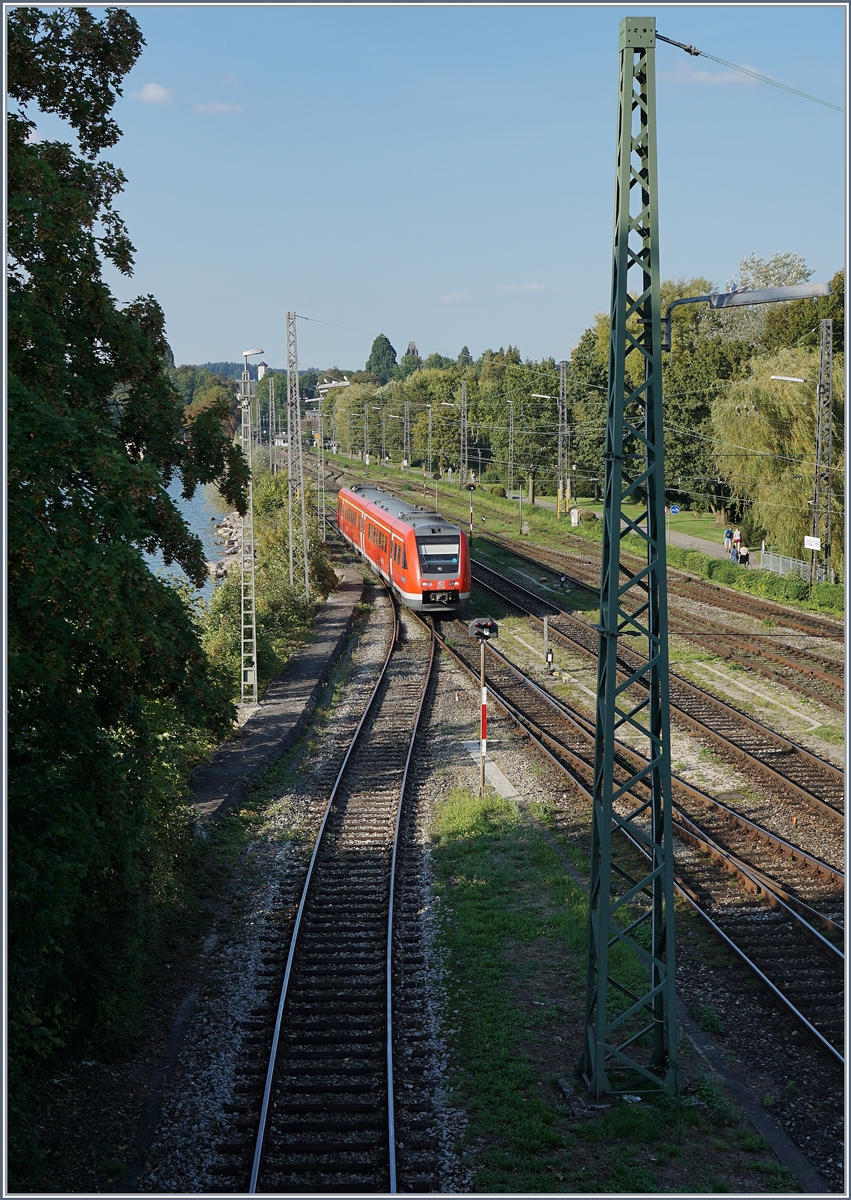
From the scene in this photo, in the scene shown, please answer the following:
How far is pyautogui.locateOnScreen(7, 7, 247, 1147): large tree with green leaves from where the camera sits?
755cm

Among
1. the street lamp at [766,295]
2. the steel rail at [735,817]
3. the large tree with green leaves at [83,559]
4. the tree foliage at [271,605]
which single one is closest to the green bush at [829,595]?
the steel rail at [735,817]

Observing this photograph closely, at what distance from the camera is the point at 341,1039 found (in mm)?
9922

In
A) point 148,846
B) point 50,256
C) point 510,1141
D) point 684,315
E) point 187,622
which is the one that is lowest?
point 510,1141

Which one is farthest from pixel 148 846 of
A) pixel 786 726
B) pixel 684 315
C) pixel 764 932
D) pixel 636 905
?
pixel 684 315

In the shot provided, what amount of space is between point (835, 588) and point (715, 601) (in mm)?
3429

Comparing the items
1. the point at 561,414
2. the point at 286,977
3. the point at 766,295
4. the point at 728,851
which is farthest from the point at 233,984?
the point at 561,414

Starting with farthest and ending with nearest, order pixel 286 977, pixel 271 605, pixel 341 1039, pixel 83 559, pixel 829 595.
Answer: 1. pixel 829 595
2. pixel 271 605
3. pixel 286 977
4. pixel 341 1039
5. pixel 83 559

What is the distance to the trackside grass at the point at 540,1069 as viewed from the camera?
7.91m

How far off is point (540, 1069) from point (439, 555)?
21447mm

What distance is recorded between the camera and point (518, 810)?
52.4 feet

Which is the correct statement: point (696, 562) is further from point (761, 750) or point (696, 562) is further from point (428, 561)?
point (761, 750)

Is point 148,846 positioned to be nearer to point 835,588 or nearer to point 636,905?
point 636,905

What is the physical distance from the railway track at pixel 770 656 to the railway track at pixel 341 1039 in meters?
10.8

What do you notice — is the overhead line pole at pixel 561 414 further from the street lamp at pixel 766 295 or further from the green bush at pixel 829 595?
the street lamp at pixel 766 295
